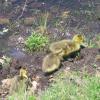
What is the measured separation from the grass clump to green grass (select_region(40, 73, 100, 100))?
4.65ft

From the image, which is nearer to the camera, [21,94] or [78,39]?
[21,94]

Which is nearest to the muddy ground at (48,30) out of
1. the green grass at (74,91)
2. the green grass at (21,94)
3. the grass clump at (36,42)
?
the grass clump at (36,42)

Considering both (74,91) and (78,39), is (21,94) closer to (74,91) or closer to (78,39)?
(74,91)

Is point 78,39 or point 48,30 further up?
point 78,39

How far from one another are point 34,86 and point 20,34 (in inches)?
73.3

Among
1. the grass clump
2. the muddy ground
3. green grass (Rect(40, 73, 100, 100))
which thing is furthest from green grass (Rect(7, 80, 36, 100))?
the grass clump

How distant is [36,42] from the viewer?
7.67 meters

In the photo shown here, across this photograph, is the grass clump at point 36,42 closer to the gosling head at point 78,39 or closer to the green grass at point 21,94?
the gosling head at point 78,39

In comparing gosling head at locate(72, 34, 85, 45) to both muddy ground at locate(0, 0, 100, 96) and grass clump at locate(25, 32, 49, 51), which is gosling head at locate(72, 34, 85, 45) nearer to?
muddy ground at locate(0, 0, 100, 96)

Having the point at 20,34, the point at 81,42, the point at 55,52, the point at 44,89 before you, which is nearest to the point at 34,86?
the point at 44,89

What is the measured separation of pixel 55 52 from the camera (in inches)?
282

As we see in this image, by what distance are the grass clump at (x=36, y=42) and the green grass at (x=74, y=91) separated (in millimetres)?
1418

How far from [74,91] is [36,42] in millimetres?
1782

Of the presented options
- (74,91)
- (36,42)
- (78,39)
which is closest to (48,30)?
(36,42)
